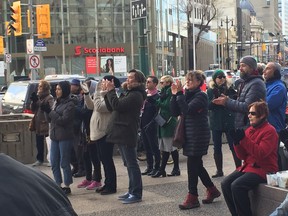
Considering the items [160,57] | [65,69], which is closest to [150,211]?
[65,69]

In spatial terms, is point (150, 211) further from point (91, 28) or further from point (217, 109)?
point (91, 28)

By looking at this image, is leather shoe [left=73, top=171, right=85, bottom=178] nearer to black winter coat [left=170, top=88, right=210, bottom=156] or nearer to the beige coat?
the beige coat

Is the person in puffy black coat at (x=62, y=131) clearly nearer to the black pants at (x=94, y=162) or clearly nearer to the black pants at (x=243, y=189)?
the black pants at (x=94, y=162)

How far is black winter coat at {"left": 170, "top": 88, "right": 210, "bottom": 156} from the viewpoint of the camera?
6668mm

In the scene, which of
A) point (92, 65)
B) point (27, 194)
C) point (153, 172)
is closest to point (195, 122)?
point (153, 172)

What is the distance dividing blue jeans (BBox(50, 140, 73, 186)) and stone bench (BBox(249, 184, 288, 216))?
10.5 feet

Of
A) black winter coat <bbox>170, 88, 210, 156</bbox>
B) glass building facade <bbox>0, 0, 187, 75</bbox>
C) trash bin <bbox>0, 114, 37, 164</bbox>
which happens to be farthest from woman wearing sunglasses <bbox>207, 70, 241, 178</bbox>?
glass building facade <bbox>0, 0, 187, 75</bbox>

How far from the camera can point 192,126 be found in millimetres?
6766

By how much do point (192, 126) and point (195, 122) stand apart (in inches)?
2.8

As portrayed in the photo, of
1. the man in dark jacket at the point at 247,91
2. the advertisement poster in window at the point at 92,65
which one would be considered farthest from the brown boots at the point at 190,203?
the advertisement poster in window at the point at 92,65

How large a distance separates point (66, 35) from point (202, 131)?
52.0 meters

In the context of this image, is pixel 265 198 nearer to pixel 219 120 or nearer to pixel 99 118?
pixel 99 118

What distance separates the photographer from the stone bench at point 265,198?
5.12m

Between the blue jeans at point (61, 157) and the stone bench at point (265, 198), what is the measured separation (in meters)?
3.19
